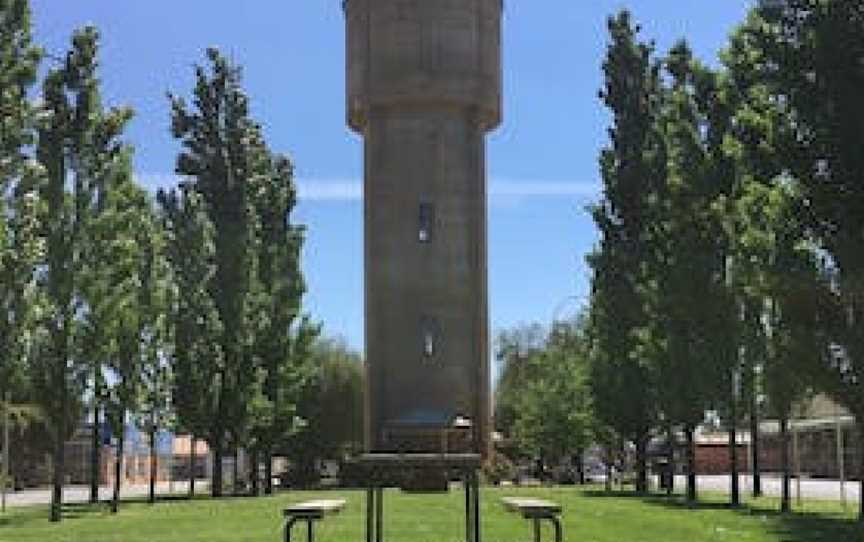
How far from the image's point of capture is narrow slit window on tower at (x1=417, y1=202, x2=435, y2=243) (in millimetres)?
59438

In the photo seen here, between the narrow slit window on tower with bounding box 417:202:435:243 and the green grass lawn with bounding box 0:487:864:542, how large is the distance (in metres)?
26.7

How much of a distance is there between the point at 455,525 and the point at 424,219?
→ 3612 centimetres

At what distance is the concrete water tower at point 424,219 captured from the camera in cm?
5900

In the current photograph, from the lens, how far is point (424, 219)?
2345 inches

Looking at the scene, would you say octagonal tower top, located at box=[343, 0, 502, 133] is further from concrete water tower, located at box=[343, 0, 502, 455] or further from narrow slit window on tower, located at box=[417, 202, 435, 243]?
narrow slit window on tower, located at box=[417, 202, 435, 243]

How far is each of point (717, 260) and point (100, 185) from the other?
50.7 ft

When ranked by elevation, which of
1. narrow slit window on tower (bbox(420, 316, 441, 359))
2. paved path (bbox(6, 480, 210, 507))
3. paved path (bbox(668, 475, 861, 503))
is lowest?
paved path (bbox(6, 480, 210, 507))

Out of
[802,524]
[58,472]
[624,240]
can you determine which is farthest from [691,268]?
[58,472]

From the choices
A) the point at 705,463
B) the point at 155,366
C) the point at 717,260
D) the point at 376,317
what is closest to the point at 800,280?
the point at 717,260

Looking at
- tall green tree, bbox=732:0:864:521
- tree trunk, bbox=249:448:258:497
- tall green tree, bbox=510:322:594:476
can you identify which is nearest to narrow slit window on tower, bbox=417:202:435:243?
tall green tree, bbox=510:322:594:476

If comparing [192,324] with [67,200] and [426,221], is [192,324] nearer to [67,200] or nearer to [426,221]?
[426,221]

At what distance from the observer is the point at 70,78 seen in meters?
34.6

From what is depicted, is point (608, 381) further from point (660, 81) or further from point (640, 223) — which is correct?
point (660, 81)

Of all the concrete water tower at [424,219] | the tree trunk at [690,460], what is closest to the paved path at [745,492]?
the tree trunk at [690,460]
